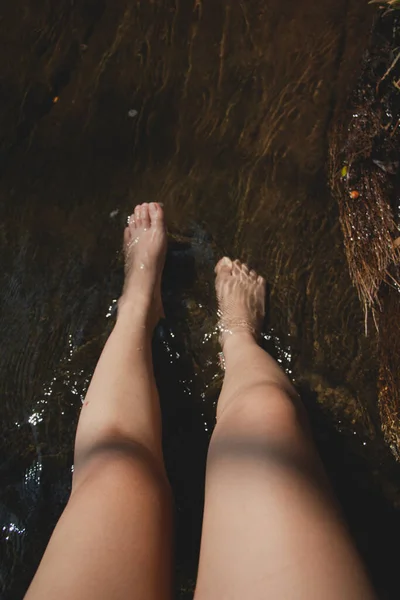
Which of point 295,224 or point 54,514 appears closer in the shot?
point 54,514

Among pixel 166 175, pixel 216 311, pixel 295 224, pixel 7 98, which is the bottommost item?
pixel 216 311

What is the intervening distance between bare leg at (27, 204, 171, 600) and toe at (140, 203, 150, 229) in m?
0.37

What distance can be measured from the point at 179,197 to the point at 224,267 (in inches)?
14.3

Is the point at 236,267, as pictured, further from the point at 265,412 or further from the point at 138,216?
the point at 265,412

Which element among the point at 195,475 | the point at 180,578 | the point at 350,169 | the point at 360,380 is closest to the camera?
the point at 180,578

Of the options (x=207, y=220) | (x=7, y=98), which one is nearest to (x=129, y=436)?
(x=207, y=220)

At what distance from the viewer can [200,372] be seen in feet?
6.02

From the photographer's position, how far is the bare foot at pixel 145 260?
188 centimetres

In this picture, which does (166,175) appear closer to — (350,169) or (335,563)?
(350,169)

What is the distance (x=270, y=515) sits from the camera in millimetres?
998

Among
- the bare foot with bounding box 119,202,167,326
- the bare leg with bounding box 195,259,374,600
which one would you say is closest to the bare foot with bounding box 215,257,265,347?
the bare foot with bounding box 119,202,167,326

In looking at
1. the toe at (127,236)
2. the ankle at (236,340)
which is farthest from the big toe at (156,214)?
the ankle at (236,340)

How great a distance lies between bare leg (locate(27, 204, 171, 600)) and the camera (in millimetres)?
968

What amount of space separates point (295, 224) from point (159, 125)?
0.71 m
